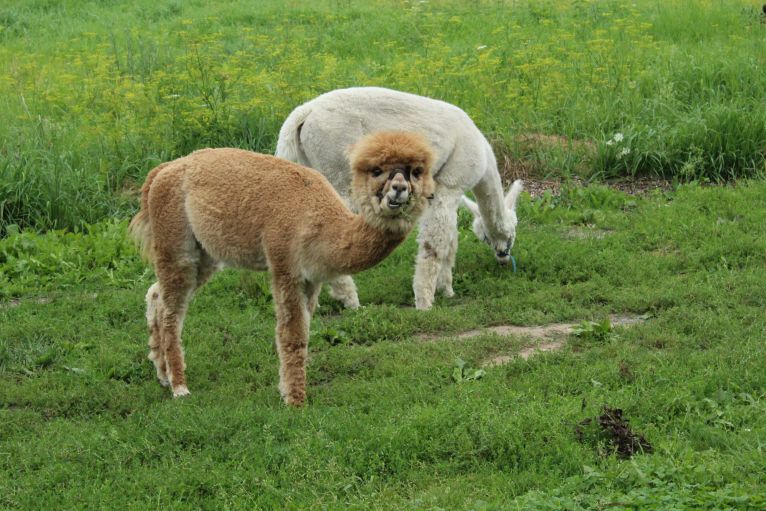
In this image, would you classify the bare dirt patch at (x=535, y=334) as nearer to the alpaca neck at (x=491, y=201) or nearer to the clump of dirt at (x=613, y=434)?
the clump of dirt at (x=613, y=434)

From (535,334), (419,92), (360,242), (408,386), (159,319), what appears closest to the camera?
(360,242)

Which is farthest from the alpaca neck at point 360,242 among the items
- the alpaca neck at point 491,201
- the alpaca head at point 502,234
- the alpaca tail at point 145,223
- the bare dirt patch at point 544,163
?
the bare dirt patch at point 544,163

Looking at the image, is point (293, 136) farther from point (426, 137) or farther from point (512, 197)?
point (512, 197)

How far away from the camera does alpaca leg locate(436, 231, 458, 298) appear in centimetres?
849

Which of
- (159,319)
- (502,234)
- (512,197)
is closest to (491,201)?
(502,234)

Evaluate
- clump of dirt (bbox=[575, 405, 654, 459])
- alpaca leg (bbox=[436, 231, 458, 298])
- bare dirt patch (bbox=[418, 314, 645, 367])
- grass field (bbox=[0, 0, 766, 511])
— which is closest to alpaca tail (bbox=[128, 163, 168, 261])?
grass field (bbox=[0, 0, 766, 511])

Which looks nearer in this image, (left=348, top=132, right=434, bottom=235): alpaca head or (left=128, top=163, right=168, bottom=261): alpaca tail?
(left=348, top=132, right=434, bottom=235): alpaca head

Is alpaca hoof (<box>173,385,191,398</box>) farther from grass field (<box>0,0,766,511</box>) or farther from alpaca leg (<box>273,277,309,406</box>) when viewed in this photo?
alpaca leg (<box>273,277,309,406</box>)

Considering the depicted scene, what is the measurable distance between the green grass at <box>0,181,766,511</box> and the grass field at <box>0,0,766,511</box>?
20 millimetres

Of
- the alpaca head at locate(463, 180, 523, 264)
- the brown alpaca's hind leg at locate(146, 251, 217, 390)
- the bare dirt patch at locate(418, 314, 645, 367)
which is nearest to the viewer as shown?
the brown alpaca's hind leg at locate(146, 251, 217, 390)

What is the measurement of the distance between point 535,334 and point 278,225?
2233mm

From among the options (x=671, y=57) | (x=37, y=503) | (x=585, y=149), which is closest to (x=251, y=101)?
(x=585, y=149)

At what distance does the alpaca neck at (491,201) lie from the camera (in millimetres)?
8641

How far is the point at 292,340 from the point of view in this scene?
5.84 meters
